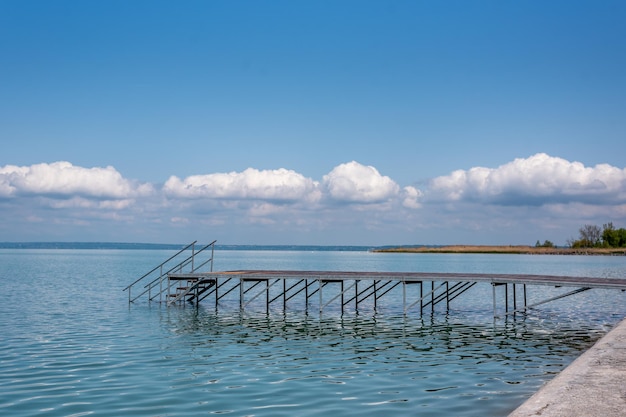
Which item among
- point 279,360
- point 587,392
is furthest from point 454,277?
point 587,392

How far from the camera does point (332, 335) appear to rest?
998 inches

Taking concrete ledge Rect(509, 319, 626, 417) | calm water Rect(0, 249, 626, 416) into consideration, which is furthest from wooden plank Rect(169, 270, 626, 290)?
concrete ledge Rect(509, 319, 626, 417)

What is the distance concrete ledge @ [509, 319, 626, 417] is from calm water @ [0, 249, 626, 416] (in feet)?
7.10

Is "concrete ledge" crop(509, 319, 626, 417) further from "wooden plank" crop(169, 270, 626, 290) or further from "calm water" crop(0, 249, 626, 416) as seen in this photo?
"wooden plank" crop(169, 270, 626, 290)

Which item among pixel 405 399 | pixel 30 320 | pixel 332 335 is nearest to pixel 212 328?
pixel 332 335

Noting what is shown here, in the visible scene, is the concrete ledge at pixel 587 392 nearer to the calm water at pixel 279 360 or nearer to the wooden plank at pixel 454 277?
the calm water at pixel 279 360

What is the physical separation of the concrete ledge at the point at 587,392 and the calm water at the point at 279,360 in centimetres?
216

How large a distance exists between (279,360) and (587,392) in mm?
11163

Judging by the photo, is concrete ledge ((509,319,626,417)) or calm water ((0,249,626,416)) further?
calm water ((0,249,626,416))

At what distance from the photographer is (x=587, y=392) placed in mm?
9812

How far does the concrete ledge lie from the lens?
8641mm

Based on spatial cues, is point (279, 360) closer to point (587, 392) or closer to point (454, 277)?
point (587, 392)

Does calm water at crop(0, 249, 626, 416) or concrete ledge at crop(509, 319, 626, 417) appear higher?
concrete ledge at crop(509, 319, 626, 417)

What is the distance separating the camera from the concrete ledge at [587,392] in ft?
28.3
